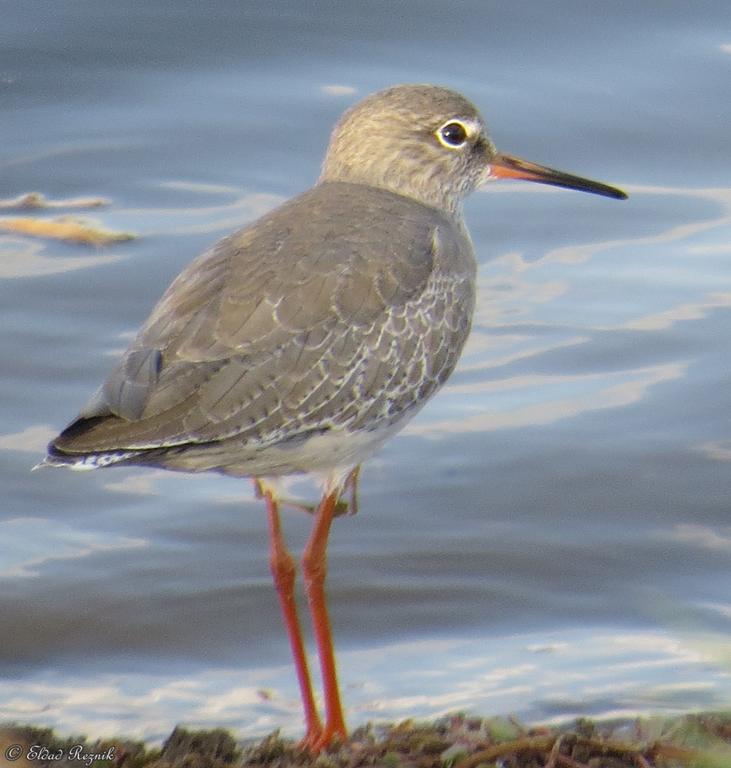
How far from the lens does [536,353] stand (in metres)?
9.28

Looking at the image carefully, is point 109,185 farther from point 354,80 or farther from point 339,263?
point 339,263

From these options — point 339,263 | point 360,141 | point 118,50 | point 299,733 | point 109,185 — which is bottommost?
point 299,733

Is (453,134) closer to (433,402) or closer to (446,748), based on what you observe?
(433,402)

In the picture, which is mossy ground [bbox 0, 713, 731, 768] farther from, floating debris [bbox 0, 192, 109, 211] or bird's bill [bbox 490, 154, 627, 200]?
floating debris [bbox 0, 192, 109, 211]

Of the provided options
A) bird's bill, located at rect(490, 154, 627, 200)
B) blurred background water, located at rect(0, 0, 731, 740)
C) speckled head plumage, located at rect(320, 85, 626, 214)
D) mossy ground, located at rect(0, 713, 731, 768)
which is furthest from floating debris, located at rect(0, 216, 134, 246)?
mossy ground, located at rect(0, 713, 731, 768)

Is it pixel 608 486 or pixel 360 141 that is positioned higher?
pixel 360 141

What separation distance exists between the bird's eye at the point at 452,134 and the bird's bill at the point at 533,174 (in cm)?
24

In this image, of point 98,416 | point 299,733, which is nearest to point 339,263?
point 98,416

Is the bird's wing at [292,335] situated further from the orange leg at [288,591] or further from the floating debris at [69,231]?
the floating debris at [69,231]

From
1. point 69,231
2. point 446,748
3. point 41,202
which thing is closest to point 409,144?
point 446,748

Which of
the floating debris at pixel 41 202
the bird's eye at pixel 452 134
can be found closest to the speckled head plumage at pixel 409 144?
the bird's eye at pixel 452 134

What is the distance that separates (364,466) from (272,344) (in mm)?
2259

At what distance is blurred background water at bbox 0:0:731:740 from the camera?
717 cm

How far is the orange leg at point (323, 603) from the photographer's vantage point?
6723 millimetres
